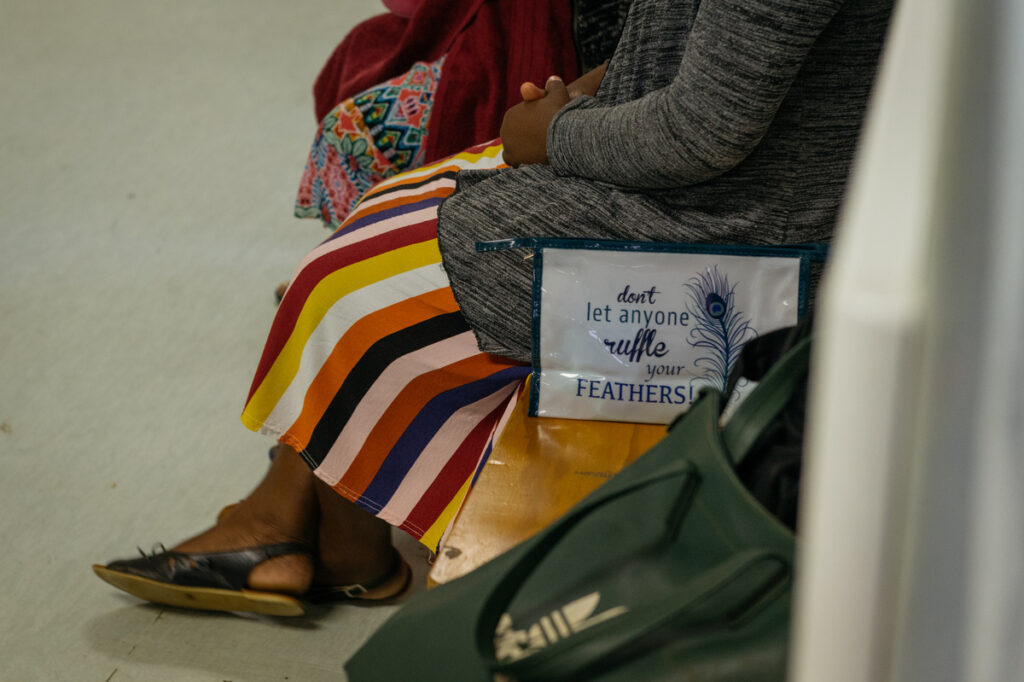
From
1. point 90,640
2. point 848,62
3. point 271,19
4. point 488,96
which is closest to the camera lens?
point 848,62

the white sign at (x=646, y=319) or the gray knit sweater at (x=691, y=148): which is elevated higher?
the gray knit sweater at (x=691, y=148)

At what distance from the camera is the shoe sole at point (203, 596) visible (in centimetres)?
115

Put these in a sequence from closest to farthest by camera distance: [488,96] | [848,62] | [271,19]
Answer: [848,62], [488,96], [271,19]

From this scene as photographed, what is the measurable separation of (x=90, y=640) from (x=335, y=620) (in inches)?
12.3

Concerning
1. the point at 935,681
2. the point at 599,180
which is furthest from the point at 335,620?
the point at 935,681

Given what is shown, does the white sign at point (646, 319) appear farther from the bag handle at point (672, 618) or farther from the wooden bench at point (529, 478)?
the bag handle at point (672, 618)

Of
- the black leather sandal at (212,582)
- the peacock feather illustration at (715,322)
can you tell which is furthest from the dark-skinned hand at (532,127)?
the black leather sandal at (212,582)

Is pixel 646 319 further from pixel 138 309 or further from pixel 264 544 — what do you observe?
pixel 138 309

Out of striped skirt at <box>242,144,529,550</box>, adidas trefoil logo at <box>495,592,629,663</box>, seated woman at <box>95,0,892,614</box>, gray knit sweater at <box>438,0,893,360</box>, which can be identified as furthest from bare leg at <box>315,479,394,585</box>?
adidas trefoil logo at <box>495,592,629,663</box>

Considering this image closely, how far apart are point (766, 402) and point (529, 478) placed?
31 centimetres

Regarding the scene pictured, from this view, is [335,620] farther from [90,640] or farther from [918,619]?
[918,619]

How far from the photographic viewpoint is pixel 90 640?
117cm

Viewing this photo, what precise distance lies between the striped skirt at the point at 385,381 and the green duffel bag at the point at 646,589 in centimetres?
38

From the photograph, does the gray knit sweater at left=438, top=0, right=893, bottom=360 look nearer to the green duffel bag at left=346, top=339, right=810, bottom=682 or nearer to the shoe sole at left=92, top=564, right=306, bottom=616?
the green duffel bag at left=346, top=339, right=810, bottom=682
